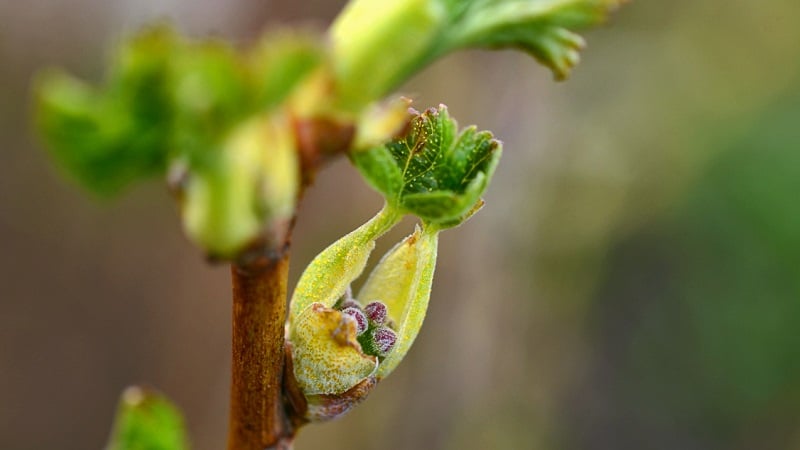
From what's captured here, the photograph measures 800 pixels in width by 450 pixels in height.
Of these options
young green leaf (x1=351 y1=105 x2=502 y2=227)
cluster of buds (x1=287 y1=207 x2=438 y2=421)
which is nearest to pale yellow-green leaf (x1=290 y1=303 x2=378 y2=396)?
cluster of buds (x1=287 y1=207 x2=438 y2=421)

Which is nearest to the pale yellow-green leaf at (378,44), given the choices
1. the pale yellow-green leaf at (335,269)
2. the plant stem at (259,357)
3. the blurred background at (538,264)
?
the plant stem at (259,357)

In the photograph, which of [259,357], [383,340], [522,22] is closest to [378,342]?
[383,340]

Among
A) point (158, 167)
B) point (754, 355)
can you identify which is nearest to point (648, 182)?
point (754, 355)

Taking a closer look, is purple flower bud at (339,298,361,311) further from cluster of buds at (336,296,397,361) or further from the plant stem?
the plant stem

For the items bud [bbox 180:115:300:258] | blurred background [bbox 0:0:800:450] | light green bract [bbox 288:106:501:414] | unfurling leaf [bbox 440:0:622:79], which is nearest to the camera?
bud [bbox 180:115:300:258]

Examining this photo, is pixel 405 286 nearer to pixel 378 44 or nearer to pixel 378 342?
pixel 378 342

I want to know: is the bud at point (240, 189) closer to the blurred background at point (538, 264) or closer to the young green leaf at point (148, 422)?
the young green leaf at point (148, 422)

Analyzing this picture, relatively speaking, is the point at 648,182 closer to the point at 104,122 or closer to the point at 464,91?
the point at 464,91
